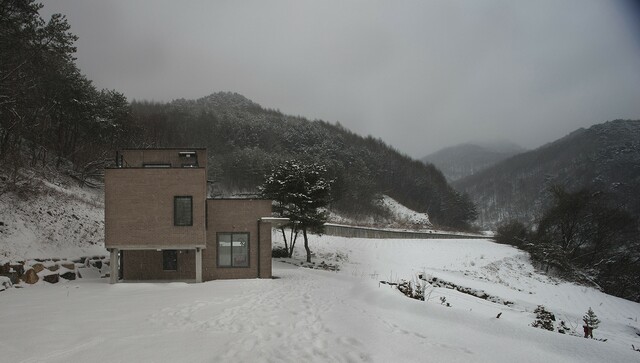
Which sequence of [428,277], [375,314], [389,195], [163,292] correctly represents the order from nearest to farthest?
[375,314]
[163,292]
[428,277]
[389,195]

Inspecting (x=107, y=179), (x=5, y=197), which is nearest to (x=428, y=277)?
(x=107, y=179)

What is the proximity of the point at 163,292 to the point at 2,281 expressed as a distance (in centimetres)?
600

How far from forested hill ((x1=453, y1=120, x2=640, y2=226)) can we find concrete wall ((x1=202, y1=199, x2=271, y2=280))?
35.0 meters

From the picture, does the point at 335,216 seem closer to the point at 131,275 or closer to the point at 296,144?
the point at 296,144

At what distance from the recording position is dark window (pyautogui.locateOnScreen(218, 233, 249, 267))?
57.5 ft

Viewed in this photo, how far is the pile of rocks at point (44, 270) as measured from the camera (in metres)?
13.8

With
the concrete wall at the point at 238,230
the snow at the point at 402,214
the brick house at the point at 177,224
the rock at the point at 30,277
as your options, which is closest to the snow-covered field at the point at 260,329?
the rock at the point at 30,277

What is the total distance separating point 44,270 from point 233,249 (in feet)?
25.1

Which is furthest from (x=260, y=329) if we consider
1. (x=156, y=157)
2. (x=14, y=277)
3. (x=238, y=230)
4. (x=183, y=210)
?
(x=156, y=157)

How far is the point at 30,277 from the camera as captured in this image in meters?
14.2

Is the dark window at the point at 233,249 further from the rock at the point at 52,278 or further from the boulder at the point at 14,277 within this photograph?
the boulder at the point at 14,277

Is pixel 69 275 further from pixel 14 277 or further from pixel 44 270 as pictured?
pixel 14 277

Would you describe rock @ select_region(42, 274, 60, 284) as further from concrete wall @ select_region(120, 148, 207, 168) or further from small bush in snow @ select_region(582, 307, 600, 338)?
small bush in snow @ select_region(582, 307, 600, 338)

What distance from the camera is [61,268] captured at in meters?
15.9
